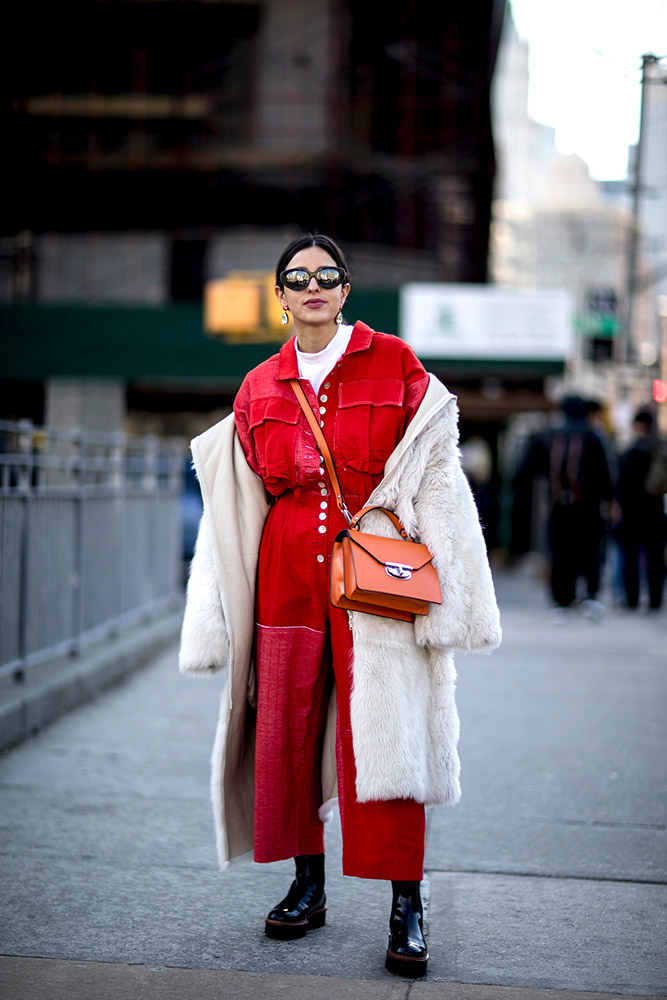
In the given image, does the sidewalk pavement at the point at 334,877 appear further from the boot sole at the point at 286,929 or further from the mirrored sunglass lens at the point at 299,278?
the mirrored sunglass lens at the point at 299,278

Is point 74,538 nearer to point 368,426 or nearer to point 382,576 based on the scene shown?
point 368,426

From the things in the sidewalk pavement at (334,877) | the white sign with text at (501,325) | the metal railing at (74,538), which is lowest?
the sidewalk pavement at (334,877)

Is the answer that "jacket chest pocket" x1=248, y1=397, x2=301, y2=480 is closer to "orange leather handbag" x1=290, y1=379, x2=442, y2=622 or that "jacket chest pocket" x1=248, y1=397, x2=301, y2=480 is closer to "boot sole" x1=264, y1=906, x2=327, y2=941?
"orange leather handbag" x1=290, y1=379, x2=442, y2=622

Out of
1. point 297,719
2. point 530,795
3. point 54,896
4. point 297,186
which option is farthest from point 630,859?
point 297,186

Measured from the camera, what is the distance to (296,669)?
371cm

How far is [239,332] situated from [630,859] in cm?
1938

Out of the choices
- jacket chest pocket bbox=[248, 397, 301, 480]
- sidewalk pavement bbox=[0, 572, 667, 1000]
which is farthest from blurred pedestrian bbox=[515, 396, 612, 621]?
jacket chest pocket bbox=[248, 397, 301, 480]

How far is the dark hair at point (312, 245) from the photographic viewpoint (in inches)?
148

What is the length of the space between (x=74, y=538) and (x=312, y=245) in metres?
4.40

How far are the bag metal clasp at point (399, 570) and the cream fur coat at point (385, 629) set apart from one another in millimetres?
121

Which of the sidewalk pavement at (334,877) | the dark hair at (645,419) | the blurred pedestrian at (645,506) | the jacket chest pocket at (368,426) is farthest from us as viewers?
the dark hair at (645,419)

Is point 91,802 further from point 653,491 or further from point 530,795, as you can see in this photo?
point 653,491

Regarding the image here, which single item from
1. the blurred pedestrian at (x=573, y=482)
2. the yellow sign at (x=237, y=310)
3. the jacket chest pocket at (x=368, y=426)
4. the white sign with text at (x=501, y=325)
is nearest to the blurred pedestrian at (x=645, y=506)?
the blurred pedestrian at (x=573, y=482)

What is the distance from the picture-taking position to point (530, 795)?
18.3 ft
